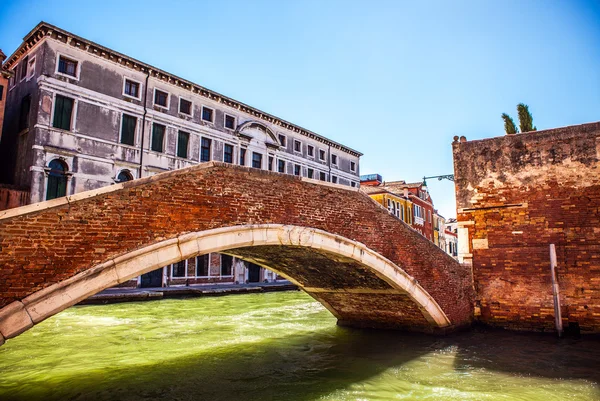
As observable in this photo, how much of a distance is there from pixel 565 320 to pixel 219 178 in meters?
6.75

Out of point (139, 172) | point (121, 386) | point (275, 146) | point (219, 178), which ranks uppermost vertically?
point (275, 146)

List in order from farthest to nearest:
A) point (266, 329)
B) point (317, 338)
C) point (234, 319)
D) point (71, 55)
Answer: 1. point (71, 55)
2. point (234, 319)
3. point (266, 329)
4. point (317, 338)

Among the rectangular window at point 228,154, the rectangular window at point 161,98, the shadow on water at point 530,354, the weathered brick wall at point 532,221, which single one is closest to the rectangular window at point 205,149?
the rectangular window at point 228,154

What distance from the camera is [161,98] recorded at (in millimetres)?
17859

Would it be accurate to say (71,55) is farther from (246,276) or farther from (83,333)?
(246,276)

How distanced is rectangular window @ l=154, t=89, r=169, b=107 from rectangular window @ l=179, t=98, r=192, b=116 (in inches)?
27.9

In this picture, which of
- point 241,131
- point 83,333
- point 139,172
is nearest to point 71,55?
point 139,172

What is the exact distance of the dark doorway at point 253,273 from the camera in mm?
22141

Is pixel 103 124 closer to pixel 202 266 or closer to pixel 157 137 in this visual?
pixel 157 137

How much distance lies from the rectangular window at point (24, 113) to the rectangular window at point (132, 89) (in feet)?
10.7

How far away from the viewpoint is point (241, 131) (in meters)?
21.1

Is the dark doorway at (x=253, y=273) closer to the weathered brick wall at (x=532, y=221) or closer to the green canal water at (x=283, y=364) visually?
the green canal water at (x=283, y=364)

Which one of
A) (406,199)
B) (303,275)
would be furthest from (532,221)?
(406,199)

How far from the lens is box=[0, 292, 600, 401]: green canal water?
5.40 meters
